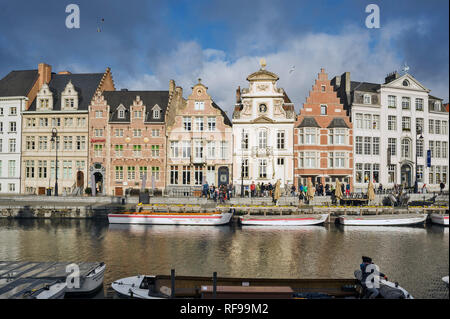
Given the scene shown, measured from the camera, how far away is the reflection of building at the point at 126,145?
40406 mm

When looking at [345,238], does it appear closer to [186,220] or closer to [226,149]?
[186,220]

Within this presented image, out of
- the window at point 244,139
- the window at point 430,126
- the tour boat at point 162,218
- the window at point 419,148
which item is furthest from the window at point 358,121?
the tour boat at point 162,218

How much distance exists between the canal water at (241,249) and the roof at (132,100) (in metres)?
16.9

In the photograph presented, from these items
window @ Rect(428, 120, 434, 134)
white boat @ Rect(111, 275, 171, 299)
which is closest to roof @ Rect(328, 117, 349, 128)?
window @ Rect(428, 120, 434, 134)

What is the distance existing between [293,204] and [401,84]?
2230 centimetres

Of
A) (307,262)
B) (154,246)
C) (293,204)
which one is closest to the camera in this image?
(307,262)

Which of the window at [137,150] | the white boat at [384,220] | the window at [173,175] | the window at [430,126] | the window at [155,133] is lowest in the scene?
the white boat at [384,220]

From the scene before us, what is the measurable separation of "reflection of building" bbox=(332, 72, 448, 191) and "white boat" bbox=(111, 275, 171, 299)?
3491cm

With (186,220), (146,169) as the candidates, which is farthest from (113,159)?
(186,220)

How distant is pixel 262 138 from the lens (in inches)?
1532

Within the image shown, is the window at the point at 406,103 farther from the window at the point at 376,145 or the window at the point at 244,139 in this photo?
the window at the point at 244,139

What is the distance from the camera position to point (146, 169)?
40531mm

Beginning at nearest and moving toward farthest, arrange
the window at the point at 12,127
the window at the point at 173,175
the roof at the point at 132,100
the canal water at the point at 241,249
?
the canal water at the point at 241,249 → the window at the point at 173,175 → the roof at the point at 132,100 → the window at the point at 12,127

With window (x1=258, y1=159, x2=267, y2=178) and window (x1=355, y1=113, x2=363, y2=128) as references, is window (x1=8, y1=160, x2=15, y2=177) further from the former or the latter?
window (x1=355, y1=113, x2=363, y2=128)
